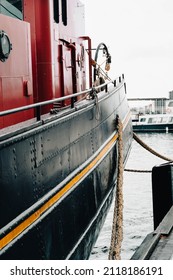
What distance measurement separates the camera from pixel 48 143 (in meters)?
4.48

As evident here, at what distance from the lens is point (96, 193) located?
653 centimetres

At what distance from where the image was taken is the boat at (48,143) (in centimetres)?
379

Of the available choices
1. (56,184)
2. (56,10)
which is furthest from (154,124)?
(56,184)

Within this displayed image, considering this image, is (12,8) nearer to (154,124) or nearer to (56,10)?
(56,10)

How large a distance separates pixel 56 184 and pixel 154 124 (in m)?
43.8

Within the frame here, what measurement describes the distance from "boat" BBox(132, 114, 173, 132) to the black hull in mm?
40637

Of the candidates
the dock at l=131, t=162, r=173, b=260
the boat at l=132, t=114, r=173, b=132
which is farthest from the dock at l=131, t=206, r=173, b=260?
the boat at l=132, t=114, r=173, b=132

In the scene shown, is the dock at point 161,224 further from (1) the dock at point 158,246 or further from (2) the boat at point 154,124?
(2) the boat at point 154,124

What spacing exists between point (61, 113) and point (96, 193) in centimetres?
192

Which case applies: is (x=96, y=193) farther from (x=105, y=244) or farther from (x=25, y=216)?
(x=105, y=244)

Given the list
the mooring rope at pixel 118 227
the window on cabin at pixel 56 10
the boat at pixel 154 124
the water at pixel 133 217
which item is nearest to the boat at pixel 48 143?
the window on cabin at pixel 56 10

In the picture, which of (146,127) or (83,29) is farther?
(146,127)
